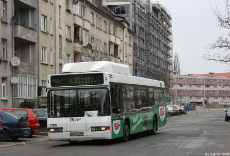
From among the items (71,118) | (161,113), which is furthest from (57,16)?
(71,118)

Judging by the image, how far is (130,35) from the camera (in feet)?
233

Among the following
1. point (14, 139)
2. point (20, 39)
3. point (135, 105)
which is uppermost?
point (20, 39)

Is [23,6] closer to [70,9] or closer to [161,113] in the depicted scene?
[70,9]

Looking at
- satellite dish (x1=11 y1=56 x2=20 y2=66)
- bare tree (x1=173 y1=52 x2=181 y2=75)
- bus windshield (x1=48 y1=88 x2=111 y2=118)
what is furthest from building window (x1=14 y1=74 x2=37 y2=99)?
bare tree (x1=173 y1=52 x2=181 y2=75)

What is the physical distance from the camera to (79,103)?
52.4ft

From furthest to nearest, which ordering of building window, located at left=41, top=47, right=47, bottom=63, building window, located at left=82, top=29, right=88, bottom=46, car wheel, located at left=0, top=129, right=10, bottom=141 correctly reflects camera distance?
1. building window, located at left=82, top=29, right=88, bottom=46
2. building window, located at left=41, top=47, right=47, bottom=63
3. car wheel, located at left=0, top=129, right=10, bottom=141

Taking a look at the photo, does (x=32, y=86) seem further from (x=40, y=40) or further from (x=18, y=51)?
(x=40, y=40)

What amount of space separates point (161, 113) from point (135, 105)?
538cm

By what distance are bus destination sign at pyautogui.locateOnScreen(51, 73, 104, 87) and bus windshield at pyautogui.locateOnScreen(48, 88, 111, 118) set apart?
264 millimetres

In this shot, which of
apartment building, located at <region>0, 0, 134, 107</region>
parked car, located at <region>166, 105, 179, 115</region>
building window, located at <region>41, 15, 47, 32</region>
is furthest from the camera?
parked car, located at <region>166, 105, 179, 115</region>

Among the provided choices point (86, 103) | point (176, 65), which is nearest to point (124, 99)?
point (86, 103)

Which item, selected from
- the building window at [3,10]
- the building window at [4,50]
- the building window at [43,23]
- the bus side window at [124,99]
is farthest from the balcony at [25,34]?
the bus side window at [124,99]

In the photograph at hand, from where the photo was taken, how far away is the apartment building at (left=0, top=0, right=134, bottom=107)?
33.2m

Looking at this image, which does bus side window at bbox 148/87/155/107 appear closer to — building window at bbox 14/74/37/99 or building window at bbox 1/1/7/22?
building window at bbox 14/74/37/99
